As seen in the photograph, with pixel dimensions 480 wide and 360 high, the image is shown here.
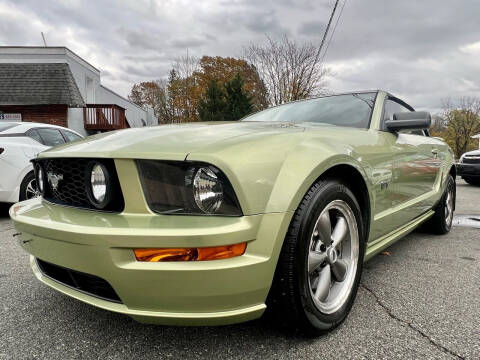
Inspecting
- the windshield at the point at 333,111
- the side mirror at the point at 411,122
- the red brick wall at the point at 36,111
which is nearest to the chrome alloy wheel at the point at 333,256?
the windshield at the point at 333,111

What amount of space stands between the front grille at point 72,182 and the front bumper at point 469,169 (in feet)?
31.1

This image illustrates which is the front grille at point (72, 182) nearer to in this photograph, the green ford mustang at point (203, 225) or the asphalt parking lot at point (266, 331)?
the green ford mustang at point (203, 225)

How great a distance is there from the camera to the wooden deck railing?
15.4 metres

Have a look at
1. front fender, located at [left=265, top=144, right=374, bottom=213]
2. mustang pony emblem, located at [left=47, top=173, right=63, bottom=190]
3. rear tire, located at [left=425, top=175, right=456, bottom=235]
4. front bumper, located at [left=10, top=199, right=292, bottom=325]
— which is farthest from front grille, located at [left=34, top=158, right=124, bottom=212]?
rear tire, located at [left=425, top=175, right=456, bottom=235]

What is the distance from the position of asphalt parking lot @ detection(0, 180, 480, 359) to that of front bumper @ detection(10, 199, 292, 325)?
292mm

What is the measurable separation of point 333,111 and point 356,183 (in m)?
0.89

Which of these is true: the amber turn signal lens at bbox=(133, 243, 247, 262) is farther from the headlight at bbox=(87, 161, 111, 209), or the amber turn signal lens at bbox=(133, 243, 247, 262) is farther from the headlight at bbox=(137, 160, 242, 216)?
the headlight at bbox=(87, 161, 111, 209)

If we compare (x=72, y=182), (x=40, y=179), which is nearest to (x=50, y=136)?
(x=40, y=179)

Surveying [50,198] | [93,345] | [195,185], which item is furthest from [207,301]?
[50,198]

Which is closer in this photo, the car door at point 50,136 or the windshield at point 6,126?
the windshield at point 6,126

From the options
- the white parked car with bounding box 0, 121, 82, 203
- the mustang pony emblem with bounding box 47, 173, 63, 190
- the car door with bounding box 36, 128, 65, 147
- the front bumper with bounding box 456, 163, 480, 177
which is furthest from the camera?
the front bumper with bounding box 456, 163, 480, 177

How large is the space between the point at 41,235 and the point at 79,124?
617 inches

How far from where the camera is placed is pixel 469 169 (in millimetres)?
8469

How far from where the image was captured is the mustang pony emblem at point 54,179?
1579 mm
